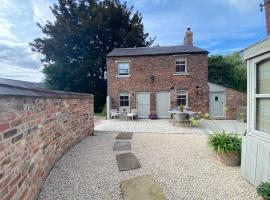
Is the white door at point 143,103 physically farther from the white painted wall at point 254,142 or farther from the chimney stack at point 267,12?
the white painted wall at point 254,142

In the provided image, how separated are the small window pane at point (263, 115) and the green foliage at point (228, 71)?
19396 mm

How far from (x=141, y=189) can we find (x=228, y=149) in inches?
98.9

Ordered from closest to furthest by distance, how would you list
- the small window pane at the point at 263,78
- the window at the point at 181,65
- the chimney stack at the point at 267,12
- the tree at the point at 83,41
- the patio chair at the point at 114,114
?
the small window pane at the point at 263,78, the chimney stack at the point at 267,12, the patio chair at the point at 114,114, the window at the point at 181,65, the tree at the point at 83,41

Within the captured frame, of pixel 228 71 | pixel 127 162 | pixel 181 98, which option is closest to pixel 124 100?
pixel 181 98

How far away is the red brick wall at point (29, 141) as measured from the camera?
82.4 inches

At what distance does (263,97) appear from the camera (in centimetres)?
333

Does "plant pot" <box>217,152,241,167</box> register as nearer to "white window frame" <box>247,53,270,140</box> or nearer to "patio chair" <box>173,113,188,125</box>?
"white window frame" <box>247,53,270,140</box>

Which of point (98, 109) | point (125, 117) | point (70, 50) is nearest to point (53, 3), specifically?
point (70, 50)

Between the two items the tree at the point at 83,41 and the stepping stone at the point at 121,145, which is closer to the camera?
the stepping stone at the point at 121,145

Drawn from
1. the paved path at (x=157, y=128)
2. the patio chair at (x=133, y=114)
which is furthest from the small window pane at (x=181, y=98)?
the paved path at (x=157, y=128)

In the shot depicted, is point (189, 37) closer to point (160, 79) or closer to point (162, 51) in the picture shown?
point (162, 51)

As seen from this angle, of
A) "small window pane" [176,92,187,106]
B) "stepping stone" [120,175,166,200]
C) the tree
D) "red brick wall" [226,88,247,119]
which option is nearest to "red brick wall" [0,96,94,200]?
"stepping stone" [120,175,166,200]

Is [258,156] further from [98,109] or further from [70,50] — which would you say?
[70,50]

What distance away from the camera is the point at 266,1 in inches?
280
